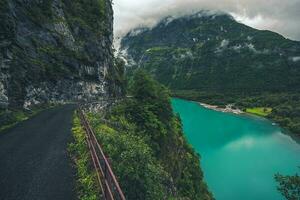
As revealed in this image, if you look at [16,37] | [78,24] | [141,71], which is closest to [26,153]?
[16,37]

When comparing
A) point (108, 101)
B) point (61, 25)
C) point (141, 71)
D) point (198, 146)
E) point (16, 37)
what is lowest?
point (198, 146)

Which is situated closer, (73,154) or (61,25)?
(73,154)

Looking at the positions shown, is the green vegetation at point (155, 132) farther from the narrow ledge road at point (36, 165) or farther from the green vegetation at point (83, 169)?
the narrow ledge road at point (36, 165)

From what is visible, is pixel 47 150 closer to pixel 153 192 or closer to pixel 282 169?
pixel 153 192

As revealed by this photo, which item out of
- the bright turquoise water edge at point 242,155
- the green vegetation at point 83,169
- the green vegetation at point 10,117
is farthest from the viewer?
the bright turquoise water edge at point 242,155

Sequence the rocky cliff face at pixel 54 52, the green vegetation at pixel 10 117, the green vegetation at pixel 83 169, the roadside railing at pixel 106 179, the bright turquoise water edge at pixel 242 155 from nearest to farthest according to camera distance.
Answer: the roadside railing at pixel 106 179, the green vegetation at pixel 83 169, the green vegetation at pixel 10 117, the rocky cliff face at pixel 54 52, the bright turquoise water edge at pixel 242 155

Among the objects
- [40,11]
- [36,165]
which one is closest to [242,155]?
[40,11]

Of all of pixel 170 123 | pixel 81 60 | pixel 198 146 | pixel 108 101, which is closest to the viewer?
pixel 108 101

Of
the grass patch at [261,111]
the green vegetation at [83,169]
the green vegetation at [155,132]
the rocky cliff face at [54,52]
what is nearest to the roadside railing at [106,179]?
the green vegetation at [83,169]
